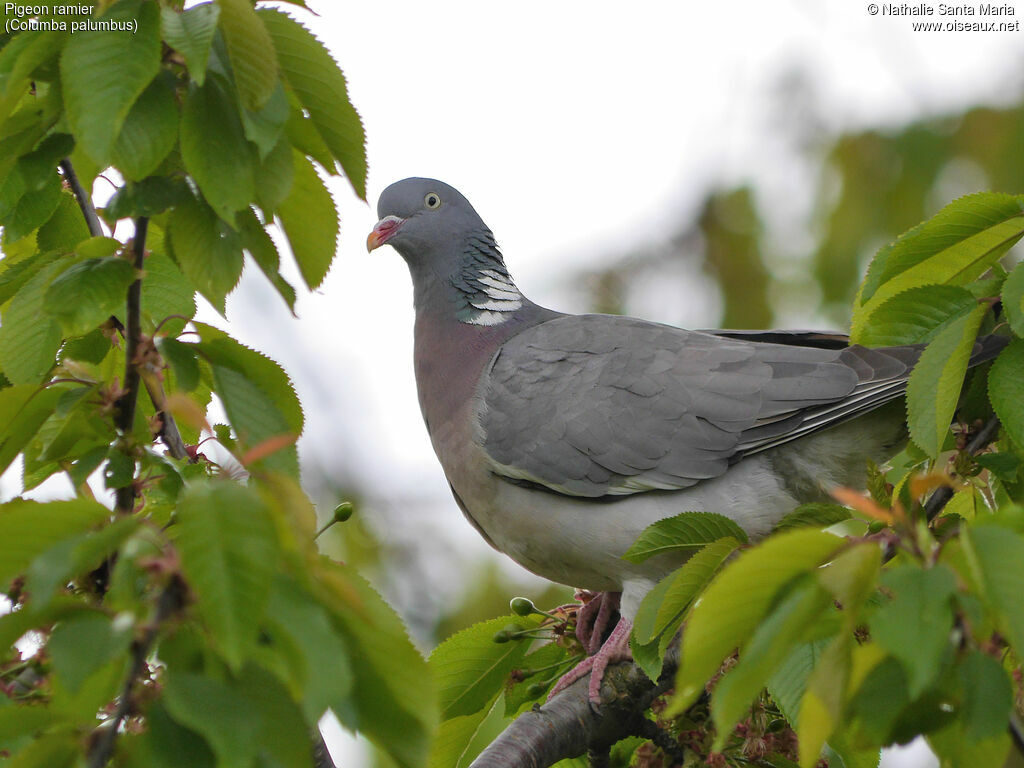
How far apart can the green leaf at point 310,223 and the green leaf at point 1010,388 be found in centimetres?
171

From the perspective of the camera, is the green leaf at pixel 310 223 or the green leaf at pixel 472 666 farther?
the green leaf at pixel 472 666

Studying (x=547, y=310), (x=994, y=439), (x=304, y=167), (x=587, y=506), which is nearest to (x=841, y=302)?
(x=547, y=310)

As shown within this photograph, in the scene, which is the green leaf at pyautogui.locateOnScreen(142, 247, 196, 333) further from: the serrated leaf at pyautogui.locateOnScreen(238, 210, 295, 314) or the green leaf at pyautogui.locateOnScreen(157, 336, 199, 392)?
the green leaf at pyautogui.locateOnScreen(157, 336, 199, 392)

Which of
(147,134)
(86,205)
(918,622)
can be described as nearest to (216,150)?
(147,134)

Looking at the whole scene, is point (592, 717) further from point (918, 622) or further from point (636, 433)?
point (918, 622)

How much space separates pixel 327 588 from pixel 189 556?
0.70 ft

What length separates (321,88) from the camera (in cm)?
233

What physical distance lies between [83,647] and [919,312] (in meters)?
2.36

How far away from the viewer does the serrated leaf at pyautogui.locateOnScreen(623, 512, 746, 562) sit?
103 inches

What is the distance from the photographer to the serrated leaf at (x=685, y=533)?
2.60 m

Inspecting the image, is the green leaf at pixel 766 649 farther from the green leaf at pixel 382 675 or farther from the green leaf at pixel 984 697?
the green leaf at pixel 382 675

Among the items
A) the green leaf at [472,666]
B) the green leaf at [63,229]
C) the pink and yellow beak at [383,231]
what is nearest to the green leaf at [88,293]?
the green leaf at [63,229]

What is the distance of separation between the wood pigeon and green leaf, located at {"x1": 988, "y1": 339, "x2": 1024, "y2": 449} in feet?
3.02

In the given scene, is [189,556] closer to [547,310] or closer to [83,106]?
[83,106]
